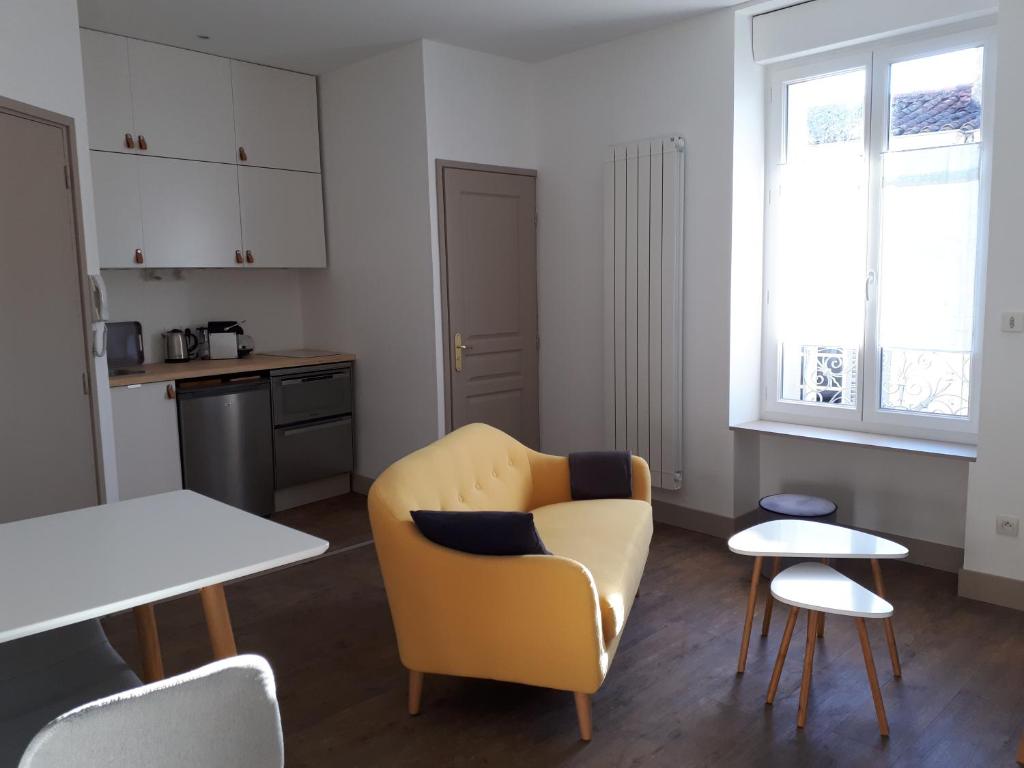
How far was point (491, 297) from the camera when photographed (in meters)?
5.05

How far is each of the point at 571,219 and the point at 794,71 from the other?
4.80 ft

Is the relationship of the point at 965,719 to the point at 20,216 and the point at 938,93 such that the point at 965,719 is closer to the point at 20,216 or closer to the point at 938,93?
the point at 938,93

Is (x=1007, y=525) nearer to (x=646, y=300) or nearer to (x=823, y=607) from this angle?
(x=823, y=607)

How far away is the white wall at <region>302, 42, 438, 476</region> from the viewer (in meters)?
4.79

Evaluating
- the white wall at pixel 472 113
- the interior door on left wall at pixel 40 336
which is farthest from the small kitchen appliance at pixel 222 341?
the interior door on left wall at pixel 40 336

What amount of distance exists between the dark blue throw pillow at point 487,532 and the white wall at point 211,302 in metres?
3.24

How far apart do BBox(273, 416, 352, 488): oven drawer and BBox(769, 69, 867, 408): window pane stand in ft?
8.85

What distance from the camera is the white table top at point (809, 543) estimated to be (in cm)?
281

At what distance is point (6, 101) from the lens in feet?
10.1

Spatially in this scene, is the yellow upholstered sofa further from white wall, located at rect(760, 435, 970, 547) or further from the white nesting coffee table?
white wall, located at rect(760, 435, 970, 547)

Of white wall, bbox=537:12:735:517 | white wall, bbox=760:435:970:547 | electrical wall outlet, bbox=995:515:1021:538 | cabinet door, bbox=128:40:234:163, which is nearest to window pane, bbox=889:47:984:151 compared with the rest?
white wall, bbox=537:12:735:517

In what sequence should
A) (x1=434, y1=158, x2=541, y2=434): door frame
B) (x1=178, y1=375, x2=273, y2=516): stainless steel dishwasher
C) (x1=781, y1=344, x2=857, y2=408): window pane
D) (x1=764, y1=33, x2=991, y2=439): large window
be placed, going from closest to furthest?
(x1=764, y1=33, x2=991, y2=439): large window < (x1=781, y1=344, x2=857, y2=408): window pane < (x1=178, y1=375, x2=273, y2=516): stainless steel dishwasher < (x1=434, y1=158, x2=541, y2=434): door frame

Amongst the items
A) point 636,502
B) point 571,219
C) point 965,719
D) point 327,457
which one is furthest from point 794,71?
point 327,457

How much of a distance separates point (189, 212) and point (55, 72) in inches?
56.7
